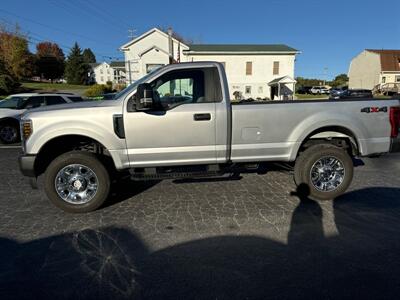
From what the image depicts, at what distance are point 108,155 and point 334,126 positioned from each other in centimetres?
357

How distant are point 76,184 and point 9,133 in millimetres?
7629

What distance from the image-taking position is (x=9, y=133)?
10.0 m

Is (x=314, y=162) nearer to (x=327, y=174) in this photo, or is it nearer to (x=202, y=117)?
(x=327, y=174)

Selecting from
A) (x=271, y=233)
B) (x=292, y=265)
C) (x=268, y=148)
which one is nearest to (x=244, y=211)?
(x=271, y=233)

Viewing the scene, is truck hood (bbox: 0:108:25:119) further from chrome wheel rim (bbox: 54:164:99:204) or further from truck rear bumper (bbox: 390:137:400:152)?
truck rear bumper (bbox: 390:137:400:152)

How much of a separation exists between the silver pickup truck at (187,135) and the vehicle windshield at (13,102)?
24.1ft

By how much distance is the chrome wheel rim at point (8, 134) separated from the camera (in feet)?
32.7

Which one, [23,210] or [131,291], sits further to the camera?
[23,210]

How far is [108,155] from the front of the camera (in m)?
4.49

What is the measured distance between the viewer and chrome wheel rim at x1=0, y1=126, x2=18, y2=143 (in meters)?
9.95

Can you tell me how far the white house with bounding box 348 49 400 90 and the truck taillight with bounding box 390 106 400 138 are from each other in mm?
53275

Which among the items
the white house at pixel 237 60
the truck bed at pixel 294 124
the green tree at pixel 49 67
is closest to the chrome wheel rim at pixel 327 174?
the truck bed at pixel 294 124

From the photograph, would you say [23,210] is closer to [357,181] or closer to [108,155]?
[108,155]

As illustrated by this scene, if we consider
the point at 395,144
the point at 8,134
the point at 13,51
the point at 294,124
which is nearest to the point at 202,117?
the point at 294,124
